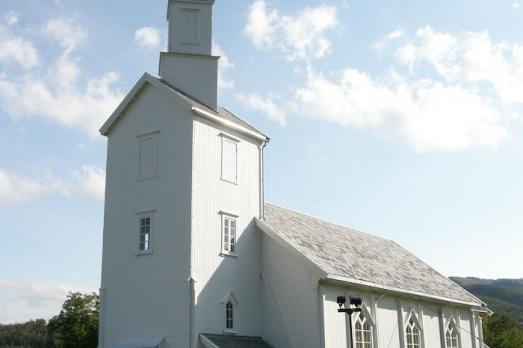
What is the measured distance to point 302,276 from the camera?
23.9m

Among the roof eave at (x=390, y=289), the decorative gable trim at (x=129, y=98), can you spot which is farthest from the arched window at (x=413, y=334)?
the decorative gable trim at (x=129, y=98)

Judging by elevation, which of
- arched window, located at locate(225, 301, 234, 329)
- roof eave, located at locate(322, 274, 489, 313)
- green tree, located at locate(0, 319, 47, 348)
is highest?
roof eave, located at locate(322, 274, 489, 313)

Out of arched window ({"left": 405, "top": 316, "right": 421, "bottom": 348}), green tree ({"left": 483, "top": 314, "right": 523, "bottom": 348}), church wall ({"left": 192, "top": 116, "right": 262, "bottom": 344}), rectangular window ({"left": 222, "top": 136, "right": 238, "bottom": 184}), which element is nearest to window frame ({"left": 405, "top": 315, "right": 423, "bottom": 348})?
arched window ({"left": 405, "top": 316, "right": 421, "bottom": 348})

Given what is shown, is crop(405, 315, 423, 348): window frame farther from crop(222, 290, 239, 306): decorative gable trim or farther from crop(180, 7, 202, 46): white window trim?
crop(180, 7, 202, 46): white window trim

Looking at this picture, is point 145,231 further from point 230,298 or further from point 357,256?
point 357,256

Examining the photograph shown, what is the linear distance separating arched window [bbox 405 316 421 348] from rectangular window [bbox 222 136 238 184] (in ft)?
36.7

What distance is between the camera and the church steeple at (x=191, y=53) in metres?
A: 26.2

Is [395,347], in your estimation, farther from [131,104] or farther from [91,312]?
[91,312]

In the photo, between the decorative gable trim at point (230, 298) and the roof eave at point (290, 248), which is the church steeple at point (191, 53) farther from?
the decorative gable trim at point (230, 298)

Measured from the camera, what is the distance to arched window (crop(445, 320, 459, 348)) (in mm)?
32294

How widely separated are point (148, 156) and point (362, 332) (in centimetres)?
1118

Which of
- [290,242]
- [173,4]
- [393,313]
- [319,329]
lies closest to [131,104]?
[173,4]

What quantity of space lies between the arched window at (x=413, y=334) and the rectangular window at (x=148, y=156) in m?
13.9

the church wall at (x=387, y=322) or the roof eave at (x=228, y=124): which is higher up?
the roof eave at (x=228, y=124)
